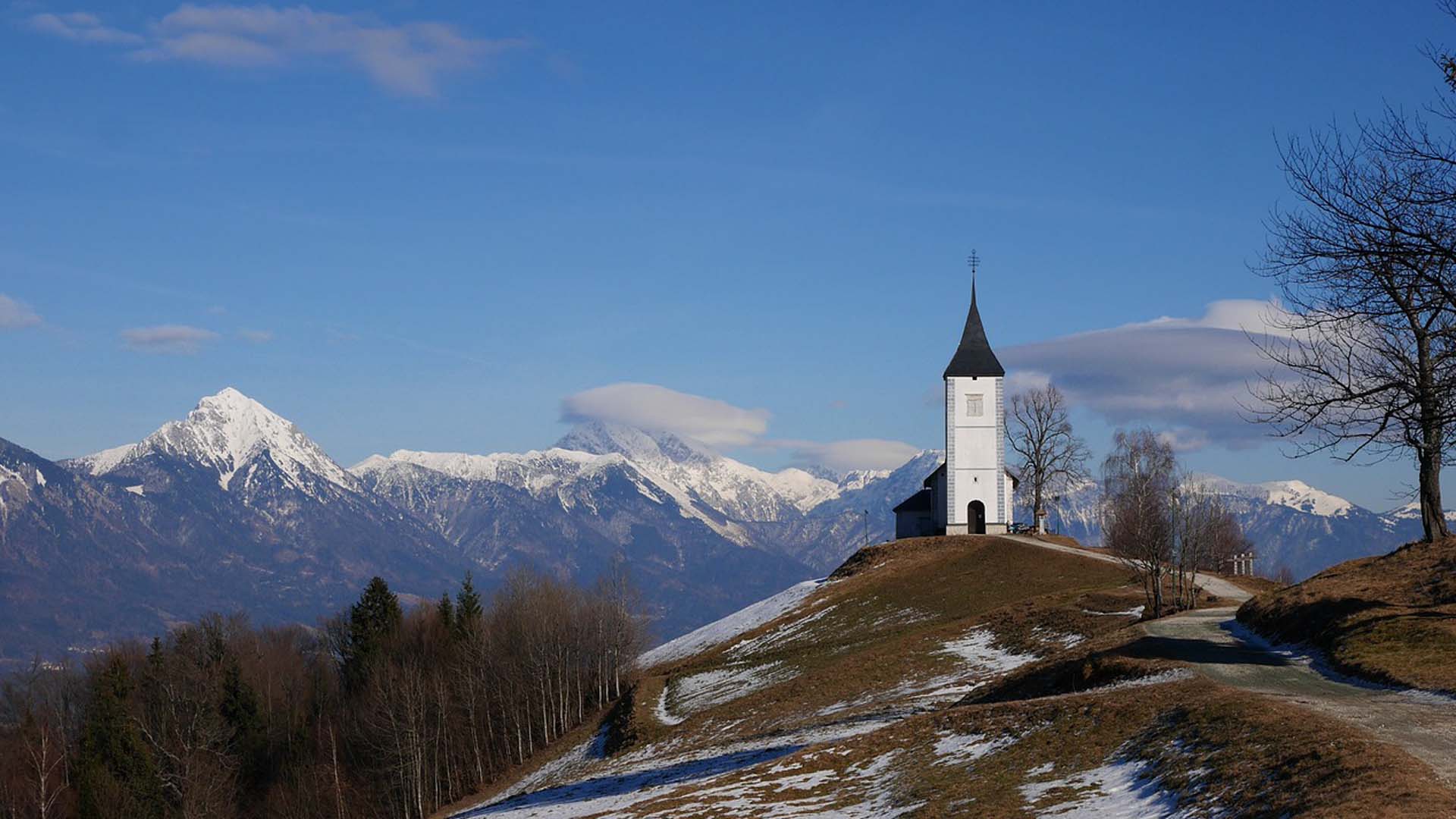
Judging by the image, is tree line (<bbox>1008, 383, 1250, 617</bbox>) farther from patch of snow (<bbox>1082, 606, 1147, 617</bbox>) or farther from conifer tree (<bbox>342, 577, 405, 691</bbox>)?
conifer tree (<bbox>342, 577, 405, 691</bbox>)

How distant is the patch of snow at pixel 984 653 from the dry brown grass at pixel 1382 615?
875cm

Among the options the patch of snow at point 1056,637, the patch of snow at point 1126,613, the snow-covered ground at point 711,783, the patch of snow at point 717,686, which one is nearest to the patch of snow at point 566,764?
the snow-covered ground at point 711,783

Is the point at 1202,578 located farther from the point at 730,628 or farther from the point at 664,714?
the point at 730,628

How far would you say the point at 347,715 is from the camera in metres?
103

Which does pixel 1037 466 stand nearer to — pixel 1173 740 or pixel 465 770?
pixel 465 770

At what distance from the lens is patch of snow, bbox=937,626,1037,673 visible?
51938mm

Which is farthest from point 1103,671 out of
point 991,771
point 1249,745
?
point 1249,745

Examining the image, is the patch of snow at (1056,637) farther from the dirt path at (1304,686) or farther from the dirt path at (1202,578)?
the dirt path at (1202,578)

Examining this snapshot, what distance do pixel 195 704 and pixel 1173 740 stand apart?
86171 millimetres

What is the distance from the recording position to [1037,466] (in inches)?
4592

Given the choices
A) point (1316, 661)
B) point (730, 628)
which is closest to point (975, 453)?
point (730, 628)

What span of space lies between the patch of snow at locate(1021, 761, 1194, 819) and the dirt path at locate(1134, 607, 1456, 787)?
419 cm

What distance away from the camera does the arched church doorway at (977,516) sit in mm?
102750

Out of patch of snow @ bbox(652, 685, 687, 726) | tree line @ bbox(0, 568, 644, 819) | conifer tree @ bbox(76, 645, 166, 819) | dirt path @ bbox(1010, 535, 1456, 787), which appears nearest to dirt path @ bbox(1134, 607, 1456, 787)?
dirt path @ bbox(1010, 535, 1456, 787)
